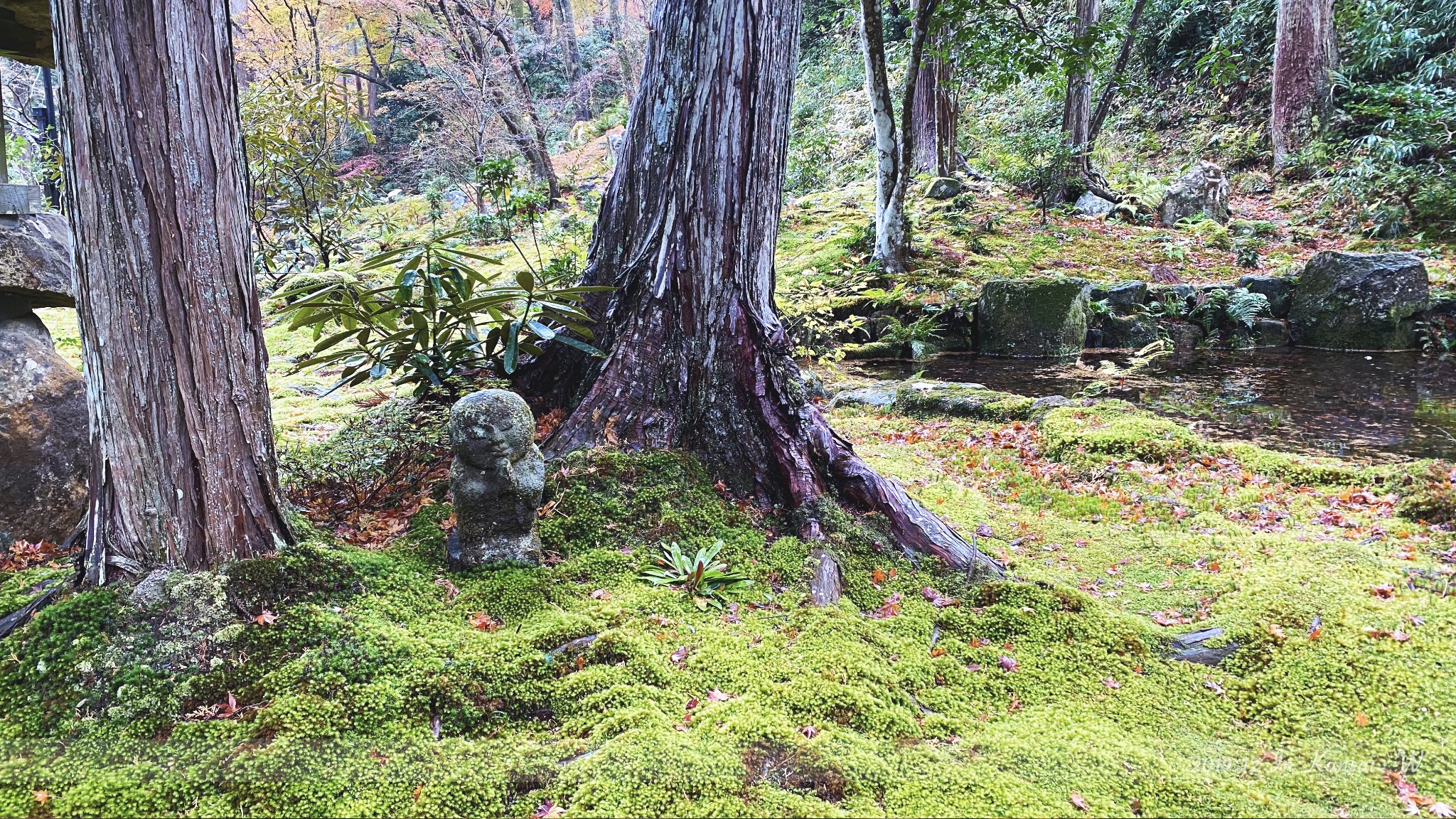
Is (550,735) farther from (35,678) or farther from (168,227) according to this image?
(168,227)

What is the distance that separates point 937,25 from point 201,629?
8.80 meters

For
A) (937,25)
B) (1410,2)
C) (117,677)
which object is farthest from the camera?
(1410,2)

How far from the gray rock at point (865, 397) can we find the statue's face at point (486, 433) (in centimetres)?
539

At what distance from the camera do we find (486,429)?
276 cm

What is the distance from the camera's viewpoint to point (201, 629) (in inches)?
88.0

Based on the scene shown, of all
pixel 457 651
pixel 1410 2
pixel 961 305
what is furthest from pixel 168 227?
pixel 1410 2

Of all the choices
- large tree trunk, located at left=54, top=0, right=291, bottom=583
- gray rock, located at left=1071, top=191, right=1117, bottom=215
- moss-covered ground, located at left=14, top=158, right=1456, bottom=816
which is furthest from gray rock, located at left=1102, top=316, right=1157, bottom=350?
large tree trunk, located at left=54, top=0, right=291, bottom=583

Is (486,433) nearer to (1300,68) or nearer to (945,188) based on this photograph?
(945,188)

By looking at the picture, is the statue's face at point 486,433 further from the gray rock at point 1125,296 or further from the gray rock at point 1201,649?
the gray rock at point 1125,296

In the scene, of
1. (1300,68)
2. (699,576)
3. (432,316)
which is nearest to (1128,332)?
(1300,68)

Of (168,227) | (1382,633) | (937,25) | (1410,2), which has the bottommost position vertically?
(1382,633)

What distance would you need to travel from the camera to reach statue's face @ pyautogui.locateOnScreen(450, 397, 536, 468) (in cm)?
276

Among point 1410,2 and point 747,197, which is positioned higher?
point 1410,2

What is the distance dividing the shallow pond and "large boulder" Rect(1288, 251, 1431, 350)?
28cm
